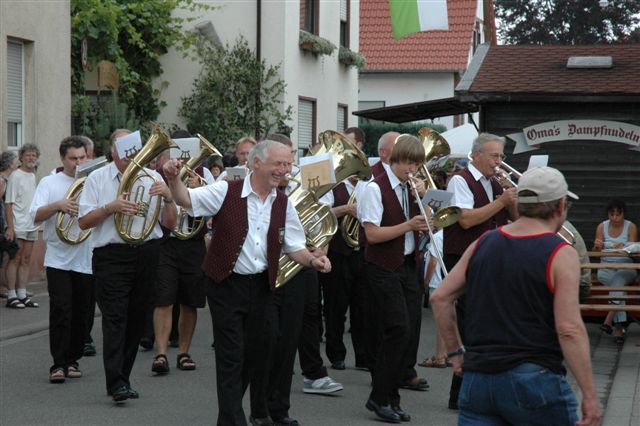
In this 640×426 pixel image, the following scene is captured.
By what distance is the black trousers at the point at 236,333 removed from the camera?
709 centimetres

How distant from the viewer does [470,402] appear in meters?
4.87

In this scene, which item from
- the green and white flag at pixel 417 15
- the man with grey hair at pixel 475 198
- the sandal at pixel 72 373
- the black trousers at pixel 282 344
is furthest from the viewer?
the green and white flag at pixel 417 15

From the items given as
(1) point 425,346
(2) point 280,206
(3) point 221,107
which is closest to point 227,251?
(2) point 280,206

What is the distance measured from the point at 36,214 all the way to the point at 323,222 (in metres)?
2.52

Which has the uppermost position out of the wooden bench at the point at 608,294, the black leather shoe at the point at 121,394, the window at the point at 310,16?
the window at the point at 310,16

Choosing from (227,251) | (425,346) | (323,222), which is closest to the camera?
(227,251)

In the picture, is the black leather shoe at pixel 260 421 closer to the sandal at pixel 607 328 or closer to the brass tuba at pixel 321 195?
the brass tuba at pixel 321 195

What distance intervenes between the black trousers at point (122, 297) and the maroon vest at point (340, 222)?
6.91 feet

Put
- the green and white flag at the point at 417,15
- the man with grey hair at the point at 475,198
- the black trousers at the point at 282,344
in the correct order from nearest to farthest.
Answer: the black trousers at the point at 282,344
the man with grey hair at the point at 475,198
the green and white flag at the point at 417,15

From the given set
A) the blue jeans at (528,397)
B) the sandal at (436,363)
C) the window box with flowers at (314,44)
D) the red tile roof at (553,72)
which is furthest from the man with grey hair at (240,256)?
the window box with flowers at (314,44)

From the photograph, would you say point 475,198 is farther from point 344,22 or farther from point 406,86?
point 406,86

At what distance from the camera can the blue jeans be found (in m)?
4.76

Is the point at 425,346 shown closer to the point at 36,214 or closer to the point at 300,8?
the point at 36,214

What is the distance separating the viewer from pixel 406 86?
40188 millimetres
